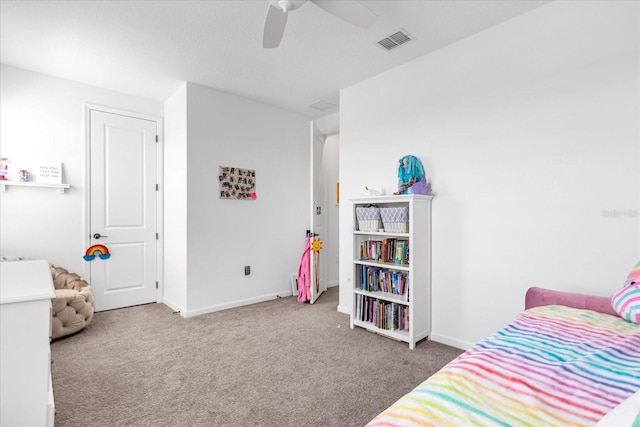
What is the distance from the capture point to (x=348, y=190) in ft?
11.6

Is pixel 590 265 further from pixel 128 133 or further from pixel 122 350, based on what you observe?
pixel 128 133

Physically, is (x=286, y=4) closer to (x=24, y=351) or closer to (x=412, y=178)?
(x=412, y=178)

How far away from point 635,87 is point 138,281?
4.90 metres

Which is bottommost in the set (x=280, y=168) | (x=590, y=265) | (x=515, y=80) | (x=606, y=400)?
(x=606, y=400)

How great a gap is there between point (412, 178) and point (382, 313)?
1.27 meters

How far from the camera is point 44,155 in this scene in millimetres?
3270

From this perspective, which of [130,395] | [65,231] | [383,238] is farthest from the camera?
[65,231]

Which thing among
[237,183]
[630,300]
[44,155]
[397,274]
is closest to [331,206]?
[237,183]

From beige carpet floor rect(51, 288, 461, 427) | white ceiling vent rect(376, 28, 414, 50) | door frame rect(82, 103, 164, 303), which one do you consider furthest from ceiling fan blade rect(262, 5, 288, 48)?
door frame rect(82, 103, 164, 303)

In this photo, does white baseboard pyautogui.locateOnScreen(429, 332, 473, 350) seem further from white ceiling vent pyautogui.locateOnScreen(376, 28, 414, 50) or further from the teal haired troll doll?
white ceiling vent pyautogui.locateOnScreen(376, 28, 414, 50)

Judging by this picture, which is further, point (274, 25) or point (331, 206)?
point (331, 206)

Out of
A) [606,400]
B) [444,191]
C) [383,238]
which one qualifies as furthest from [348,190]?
[606,400]

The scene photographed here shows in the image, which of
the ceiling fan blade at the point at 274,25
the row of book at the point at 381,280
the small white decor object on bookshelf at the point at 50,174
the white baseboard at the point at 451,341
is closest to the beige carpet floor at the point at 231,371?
the white baseboard at the point at 451,341

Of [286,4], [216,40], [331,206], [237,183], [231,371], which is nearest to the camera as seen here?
[286,4]
